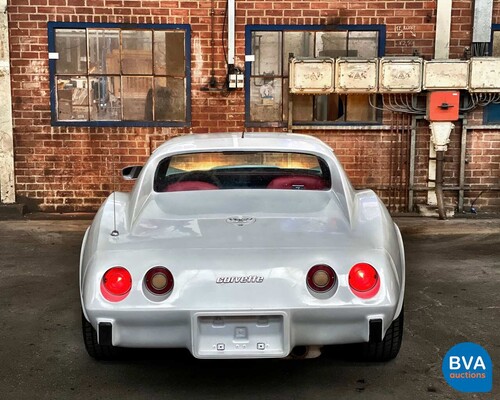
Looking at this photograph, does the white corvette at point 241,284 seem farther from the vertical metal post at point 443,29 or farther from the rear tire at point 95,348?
the vertical metal post at point 443,29

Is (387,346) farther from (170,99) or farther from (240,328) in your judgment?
(170,99)

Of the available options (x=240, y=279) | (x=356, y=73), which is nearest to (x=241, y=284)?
(x=240, y=279)

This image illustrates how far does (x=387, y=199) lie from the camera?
30.8ft

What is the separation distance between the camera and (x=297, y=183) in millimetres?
4367

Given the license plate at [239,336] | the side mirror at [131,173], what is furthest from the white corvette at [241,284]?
the side mirror at [131,173]

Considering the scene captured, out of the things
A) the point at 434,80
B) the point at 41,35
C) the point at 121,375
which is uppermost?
the point at 41,35

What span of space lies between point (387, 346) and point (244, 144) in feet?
5.38

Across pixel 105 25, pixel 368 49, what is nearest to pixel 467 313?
pixel 368 49

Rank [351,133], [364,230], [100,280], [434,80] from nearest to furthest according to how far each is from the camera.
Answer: [100,280] → [364,230] → [434,80] → [351,133]

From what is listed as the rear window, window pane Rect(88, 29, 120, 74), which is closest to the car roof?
the rear window

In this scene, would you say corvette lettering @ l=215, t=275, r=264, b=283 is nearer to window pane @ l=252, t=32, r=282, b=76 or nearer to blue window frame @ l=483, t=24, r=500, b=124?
window pane @ l=252, t=32, r=282, b=76

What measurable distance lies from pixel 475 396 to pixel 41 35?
25.3 feet

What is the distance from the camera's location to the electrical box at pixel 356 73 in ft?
28.6

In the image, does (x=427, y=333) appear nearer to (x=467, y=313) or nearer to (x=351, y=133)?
(x=467, y=313)
